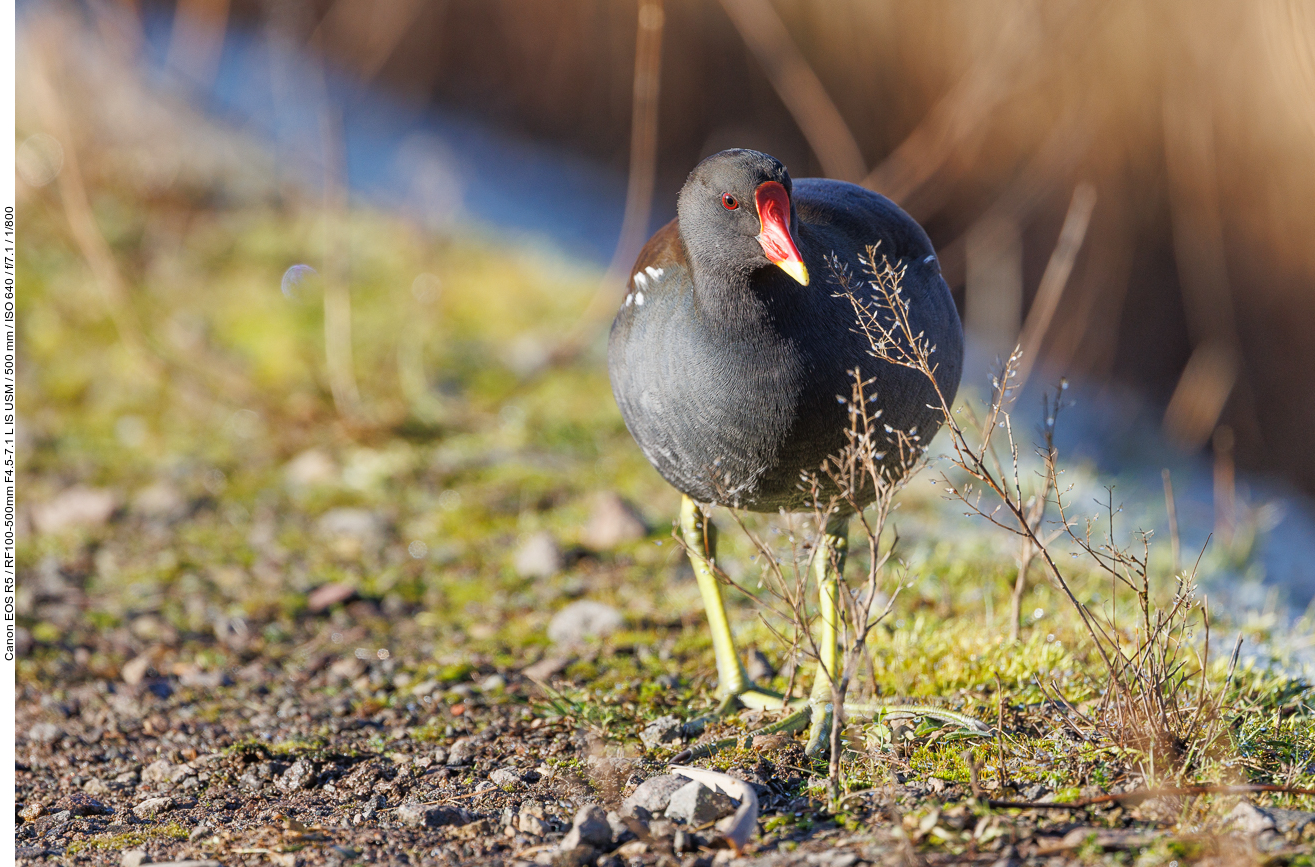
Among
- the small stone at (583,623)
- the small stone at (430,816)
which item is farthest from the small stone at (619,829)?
the small stone at (583,623)

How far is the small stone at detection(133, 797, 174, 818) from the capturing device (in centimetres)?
240

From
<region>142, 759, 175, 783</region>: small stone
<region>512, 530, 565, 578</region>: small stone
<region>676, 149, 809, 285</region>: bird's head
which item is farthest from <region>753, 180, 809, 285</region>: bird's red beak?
<region>512, 530, 565, 578</region>: small stone

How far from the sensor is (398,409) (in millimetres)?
5105

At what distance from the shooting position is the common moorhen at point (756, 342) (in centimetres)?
226

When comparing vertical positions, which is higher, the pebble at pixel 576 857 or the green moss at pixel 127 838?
the green moss at pixel 127 838

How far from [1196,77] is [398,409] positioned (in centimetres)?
518

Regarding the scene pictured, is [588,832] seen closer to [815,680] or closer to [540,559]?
Answer: [815,680]

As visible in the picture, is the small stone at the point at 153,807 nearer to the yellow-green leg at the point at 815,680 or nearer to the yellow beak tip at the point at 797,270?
the yellow-green leg at the point at 815,680

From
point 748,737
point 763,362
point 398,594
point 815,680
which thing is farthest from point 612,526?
point 763,362

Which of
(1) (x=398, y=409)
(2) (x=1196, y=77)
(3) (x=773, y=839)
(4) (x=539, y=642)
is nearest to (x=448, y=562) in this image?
(4) (x=539, y=642)

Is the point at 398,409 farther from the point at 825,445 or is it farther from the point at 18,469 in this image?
the point at 825,445

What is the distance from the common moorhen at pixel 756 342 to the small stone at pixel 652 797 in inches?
19.5

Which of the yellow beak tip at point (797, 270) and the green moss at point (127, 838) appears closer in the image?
the yellow beak tip at point (797, 270)

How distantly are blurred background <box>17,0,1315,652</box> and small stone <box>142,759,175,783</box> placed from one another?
1.75 m
